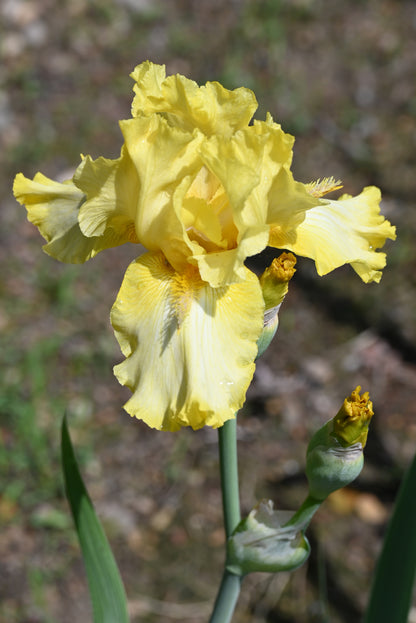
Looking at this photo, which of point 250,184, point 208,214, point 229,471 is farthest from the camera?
point 229,471

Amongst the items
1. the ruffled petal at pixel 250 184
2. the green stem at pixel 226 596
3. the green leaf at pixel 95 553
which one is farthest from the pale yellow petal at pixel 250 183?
the green stem at pixel 226 596

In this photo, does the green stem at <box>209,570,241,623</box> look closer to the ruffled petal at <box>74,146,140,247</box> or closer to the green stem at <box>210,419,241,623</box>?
the green stem at <box>210,419,241,623</box>

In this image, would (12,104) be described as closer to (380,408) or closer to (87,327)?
(87,327)

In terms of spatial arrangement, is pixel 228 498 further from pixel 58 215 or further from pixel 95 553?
pixel 58 215

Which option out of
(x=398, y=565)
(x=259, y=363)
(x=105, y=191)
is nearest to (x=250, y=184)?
(x=105, y=191)

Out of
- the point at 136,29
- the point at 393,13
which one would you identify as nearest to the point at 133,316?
the point at 136,29

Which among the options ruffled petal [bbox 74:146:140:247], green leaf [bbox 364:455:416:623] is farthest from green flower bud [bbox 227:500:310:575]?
ruffled petal [bbox 74:146:140:247]
